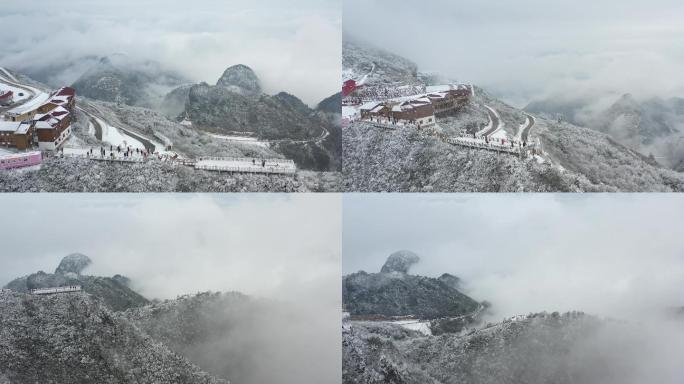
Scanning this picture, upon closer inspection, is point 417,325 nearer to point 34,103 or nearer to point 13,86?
point 34,103

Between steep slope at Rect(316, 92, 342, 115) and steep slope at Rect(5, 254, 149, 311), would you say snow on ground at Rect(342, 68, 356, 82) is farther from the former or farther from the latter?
steep slope at Rect(5, 254, 149, 311)

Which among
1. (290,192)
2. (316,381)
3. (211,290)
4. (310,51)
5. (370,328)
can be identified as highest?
(310,51)

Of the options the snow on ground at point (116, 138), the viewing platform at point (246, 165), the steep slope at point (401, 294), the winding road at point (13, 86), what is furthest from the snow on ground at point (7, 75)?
the steep slope at point (401, 294)

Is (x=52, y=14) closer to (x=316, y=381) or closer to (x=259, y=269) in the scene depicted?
(x=259, y=269)

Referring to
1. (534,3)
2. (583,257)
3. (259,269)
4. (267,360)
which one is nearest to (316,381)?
(267,360)

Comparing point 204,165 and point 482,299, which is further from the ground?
point 204,165

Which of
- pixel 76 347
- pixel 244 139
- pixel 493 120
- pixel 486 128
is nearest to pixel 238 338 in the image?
pixel 76 347
